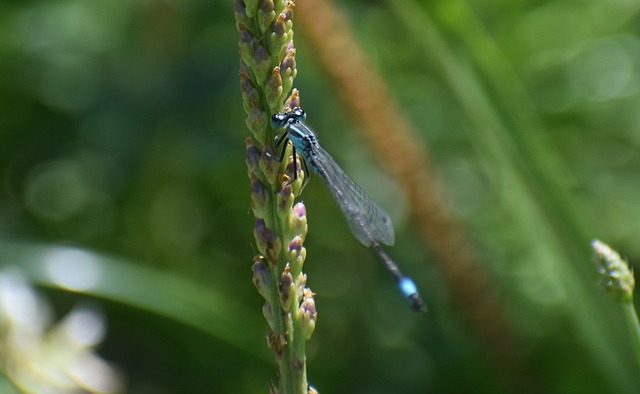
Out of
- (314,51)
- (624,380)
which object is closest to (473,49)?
(314,51)

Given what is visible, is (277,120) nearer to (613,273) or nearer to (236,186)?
(613,273)

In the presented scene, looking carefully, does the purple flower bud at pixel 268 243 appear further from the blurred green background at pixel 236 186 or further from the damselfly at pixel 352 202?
the blurred green background at pixel 236 186

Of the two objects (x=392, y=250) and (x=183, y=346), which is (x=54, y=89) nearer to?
(x=183, y=346)

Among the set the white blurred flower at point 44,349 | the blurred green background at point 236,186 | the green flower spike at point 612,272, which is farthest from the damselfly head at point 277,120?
the blurred green background at point 236,186

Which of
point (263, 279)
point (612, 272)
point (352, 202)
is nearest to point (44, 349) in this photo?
point (352, 202)

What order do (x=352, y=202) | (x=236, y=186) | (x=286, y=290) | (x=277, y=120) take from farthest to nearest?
1. (x=236, y=186)
2. (x=352, y=202)
3. (x=277, y=120)
4. (x=286, y=290)

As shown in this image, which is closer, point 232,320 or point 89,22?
point 232,320

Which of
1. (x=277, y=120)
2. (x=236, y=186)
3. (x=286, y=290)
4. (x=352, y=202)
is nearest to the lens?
(x=286, y=290)
